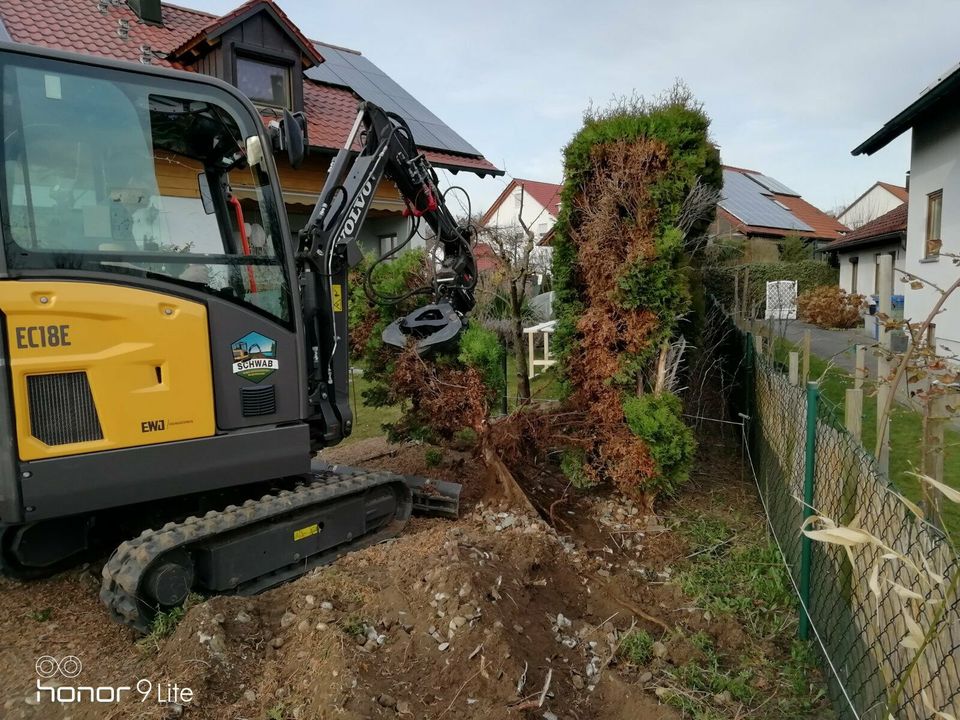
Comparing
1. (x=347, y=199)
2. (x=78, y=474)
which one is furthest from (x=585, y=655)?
(x=347, y=199)

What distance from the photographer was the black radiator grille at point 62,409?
330 cm

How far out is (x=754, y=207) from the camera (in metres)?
32.7

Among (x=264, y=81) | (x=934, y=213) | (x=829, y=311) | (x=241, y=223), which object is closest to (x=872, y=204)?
(x=934, y=213)

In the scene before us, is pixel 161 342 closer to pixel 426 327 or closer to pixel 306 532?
pixel 306 532

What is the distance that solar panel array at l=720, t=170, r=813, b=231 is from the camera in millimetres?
30575

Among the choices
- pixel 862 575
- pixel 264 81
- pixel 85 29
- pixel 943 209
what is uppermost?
pixel 85 29

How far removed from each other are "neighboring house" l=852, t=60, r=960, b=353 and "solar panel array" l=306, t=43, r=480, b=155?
8324mm

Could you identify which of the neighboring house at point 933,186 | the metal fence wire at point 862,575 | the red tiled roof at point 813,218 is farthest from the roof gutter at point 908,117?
the red tiled roof at point 813,218

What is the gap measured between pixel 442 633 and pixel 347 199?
9.71 feet

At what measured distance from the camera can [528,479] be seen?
5.75 m

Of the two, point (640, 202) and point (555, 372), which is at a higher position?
point (640, 202)

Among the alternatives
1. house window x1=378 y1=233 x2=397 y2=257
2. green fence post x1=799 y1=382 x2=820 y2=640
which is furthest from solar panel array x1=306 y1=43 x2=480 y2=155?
green fence post x1=799 y1=382 x2=820 y2=640

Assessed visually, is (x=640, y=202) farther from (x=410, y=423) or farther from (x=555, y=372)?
(x=410, y=423)

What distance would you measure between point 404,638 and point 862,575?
6.75ft
